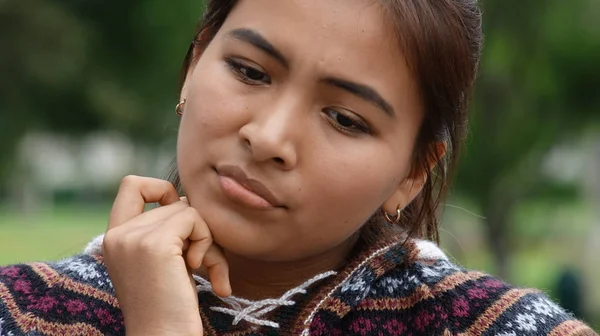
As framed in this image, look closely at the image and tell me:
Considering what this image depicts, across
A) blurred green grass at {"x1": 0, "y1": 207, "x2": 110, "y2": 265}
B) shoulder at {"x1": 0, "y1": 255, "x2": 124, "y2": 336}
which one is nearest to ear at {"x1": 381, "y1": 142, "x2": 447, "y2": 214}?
shoulder at {"x1": 0, "y1": 255, "x2": 124, "y2": 336}

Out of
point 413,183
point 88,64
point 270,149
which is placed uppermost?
point 270,149

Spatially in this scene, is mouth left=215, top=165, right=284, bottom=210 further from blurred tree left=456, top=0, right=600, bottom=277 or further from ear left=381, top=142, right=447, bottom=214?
blurred tree left=456, top=0, right=600, bottom=277

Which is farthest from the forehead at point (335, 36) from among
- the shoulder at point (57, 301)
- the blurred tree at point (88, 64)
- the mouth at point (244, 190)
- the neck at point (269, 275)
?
the blurred tree at point (88, 64)

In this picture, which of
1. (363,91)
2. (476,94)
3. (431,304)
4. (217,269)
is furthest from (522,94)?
(217,269)

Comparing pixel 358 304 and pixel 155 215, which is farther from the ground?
pixel 155 215

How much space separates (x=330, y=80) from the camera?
1679 millimetres

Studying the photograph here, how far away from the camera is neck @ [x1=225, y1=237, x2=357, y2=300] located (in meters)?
1.93

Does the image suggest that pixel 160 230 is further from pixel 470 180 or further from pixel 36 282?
pixel 470 180

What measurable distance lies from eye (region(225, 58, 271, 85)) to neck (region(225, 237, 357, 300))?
0.43 metres

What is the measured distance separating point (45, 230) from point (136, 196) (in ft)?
73.6

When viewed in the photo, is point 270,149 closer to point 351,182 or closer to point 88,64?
point 351,182

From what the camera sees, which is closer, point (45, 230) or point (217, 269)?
point (217, 269)

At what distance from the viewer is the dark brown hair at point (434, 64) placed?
5.79 ft

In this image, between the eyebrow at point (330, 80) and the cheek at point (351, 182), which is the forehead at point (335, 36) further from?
the cheek at point (351, 182)
